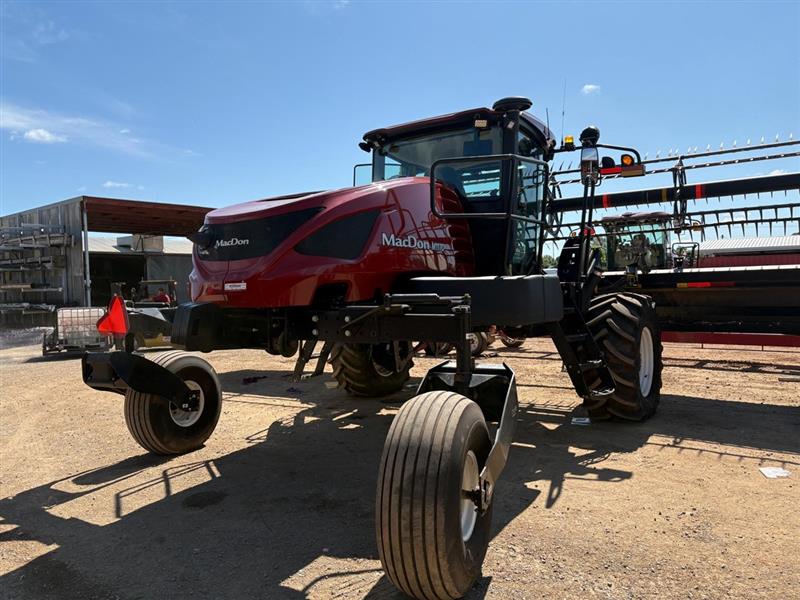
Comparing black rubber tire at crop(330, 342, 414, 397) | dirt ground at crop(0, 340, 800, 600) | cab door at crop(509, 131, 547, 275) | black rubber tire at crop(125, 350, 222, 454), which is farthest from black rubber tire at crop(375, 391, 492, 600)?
black rubber tire at crop(330, 342, 414, 397)

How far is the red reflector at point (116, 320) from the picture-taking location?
13.7 feet

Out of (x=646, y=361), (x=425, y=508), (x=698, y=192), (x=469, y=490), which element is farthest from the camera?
(x=698, y=192)

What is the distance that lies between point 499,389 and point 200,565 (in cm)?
211

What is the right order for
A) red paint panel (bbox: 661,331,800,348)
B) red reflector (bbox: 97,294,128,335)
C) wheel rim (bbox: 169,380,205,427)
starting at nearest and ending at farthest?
red reflector (bbox: 97,294,128,335) → wheel rim (bbox: 169,380,205,427) → red paint panel (bbox: 661,331,800,348)

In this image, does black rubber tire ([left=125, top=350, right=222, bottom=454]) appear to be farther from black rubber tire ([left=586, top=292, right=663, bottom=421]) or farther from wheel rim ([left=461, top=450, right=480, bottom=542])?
black rubber tire ([left=586, top=292, right=663, bottom=421])

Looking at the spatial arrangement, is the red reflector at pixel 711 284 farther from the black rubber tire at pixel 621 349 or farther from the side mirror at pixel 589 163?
the side mirror at pixel 589 163

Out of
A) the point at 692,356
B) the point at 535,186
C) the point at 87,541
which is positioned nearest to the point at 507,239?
the point at 535,186

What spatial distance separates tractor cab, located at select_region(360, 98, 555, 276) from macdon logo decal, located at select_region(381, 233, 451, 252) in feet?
0.86

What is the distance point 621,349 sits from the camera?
5.59 metres

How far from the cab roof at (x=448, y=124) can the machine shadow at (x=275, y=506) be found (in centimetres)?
279

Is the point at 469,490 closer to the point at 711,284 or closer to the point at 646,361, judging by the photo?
the point at 646,361

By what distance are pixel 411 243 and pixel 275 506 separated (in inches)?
79.0

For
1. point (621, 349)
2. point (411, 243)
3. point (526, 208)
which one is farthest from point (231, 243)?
point (621, 349)

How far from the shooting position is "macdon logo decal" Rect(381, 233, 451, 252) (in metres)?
3.98
